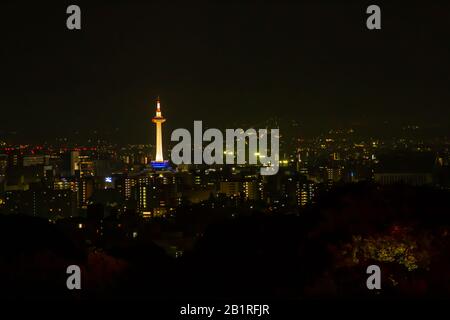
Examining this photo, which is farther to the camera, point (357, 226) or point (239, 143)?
point (239, 143)

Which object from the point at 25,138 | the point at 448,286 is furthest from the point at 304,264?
the point at 25,138

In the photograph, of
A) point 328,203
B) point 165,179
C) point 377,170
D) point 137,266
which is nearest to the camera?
point 328,203

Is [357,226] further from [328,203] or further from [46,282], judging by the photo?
[46,282]

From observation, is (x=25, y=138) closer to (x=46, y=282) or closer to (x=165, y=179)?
(x=165, y=179)

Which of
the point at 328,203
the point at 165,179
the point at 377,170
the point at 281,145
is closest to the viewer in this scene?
the point at 328,203

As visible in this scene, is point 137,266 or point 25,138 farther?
point 25,138

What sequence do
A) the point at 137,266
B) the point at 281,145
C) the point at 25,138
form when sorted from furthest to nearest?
1. the point at 25,138
2. the point at 281,145
3. the point at 137,266

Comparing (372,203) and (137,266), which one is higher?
(372,203)

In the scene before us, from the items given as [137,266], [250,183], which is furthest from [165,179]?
[137,266]

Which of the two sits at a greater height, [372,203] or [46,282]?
[372,203]
